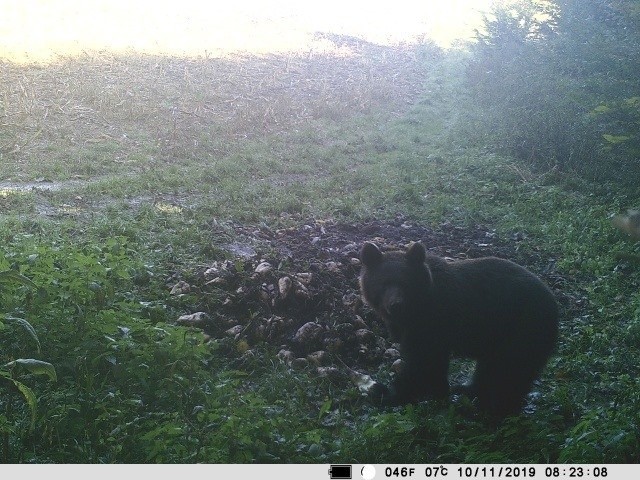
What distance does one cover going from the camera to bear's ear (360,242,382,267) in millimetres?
4590

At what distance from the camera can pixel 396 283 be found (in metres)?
4.45

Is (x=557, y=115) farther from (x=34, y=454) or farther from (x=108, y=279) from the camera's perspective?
(x=34, y=454)

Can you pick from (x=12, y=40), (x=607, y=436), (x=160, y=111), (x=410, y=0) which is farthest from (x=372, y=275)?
(x=410, y=0)

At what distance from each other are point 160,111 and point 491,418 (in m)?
7.91

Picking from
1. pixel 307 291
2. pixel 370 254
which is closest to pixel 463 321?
pixel 370 254

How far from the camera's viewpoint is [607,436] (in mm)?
3338

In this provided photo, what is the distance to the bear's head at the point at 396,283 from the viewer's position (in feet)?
14.5

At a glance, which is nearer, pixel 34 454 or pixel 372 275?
pixel 34 454

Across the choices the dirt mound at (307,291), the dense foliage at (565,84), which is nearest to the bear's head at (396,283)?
the dirt mound at (307,291)
